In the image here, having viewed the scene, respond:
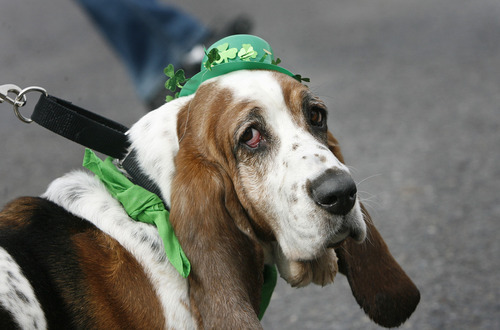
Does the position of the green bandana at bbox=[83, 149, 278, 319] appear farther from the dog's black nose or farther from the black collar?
the dog's black nose

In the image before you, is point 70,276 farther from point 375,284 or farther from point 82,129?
point 375,284

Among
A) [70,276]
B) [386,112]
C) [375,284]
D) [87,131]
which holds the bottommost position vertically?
[386,112]

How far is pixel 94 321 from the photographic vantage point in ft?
7.75

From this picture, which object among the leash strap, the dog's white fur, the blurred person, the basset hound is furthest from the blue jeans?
the dog's white fur

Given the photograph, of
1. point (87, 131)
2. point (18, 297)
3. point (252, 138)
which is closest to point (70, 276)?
point (18, 297)

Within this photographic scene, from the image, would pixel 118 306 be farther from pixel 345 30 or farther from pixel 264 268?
pixel 345 30

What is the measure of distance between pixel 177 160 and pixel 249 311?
678 mm

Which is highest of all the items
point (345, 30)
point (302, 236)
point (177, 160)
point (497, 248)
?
point (177, 160)

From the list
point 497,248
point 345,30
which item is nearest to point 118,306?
point 497,248

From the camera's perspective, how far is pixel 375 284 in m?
2.83

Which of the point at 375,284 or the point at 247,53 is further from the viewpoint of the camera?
the point at 375,284

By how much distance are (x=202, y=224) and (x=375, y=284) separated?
916 millimetres

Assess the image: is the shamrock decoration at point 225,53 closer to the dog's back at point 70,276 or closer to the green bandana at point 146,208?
the green bandana at point 146,208

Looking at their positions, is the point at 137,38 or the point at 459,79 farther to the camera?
the point at 459,79
